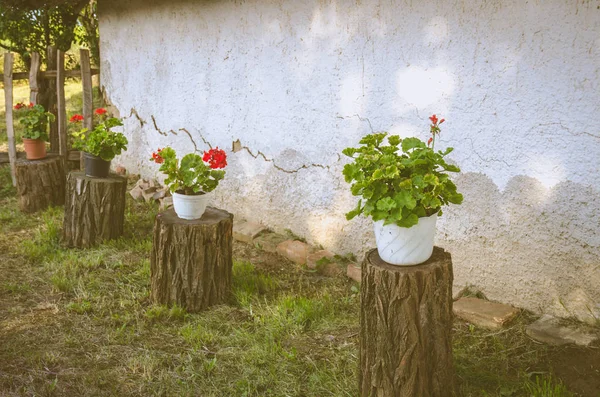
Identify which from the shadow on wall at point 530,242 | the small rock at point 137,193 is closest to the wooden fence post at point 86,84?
the small rock at point 137,193

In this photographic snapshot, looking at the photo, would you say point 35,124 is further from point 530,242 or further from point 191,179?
point 530,242

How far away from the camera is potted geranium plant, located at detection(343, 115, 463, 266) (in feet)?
8.41

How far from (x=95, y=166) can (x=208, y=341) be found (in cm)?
225

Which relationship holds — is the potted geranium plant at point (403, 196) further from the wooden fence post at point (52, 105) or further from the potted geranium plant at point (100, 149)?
the wooden fence post at point (52, 105)

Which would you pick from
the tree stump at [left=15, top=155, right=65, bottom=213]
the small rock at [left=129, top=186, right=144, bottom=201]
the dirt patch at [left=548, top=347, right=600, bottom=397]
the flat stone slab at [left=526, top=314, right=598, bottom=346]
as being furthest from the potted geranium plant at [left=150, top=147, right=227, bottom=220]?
the tree stump at [left=15, top=155, right=65, bottom=213]

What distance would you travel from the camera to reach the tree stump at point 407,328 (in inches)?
103

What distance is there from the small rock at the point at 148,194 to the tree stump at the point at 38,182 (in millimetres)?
864

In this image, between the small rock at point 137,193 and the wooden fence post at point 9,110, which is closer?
the small rock at point 137,193

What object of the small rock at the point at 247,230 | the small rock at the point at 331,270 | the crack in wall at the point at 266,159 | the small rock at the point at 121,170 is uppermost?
the crack in wall at the point at 266,159

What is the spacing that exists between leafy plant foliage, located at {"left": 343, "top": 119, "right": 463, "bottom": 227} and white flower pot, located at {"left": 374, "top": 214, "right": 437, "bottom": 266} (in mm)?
43

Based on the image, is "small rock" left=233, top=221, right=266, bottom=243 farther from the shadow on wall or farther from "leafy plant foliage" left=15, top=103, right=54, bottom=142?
"leafy plant foliage" left=15, top=103, right=54, bottom=142

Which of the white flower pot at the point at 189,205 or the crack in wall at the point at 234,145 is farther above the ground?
the crack in wall at the point at 234,145

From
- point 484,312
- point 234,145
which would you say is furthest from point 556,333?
point 234,145

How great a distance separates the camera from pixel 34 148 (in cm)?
613
